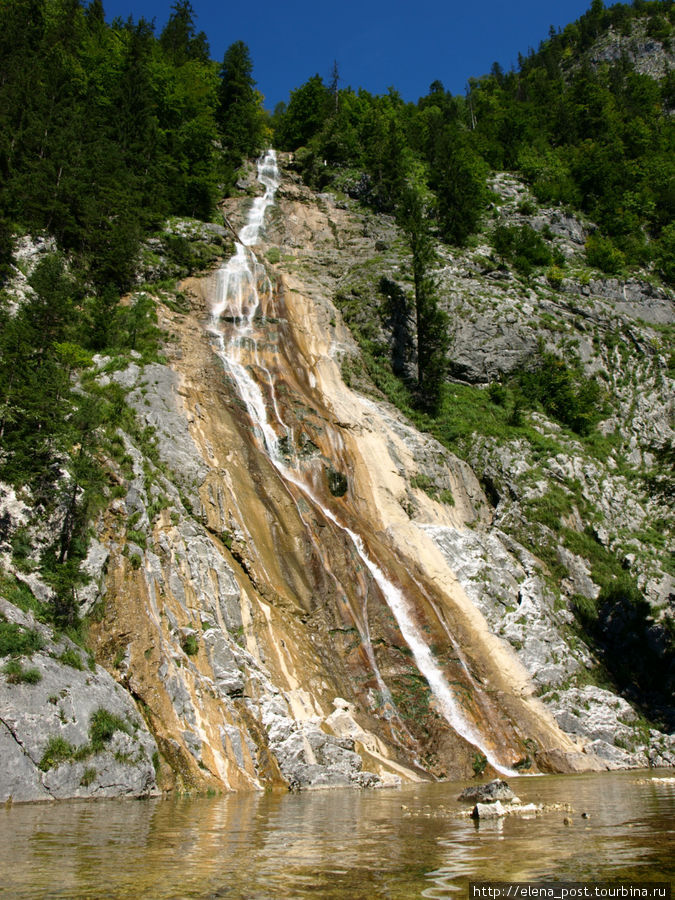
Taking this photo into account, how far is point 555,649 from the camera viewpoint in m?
Answer: 25.9

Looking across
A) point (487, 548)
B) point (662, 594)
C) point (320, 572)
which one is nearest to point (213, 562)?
point (320, 572)

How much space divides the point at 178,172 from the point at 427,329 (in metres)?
23.1

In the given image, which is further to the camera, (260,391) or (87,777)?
(260,391)

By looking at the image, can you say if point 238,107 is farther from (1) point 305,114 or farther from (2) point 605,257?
(2) point 605,257

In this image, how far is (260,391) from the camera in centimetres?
3102

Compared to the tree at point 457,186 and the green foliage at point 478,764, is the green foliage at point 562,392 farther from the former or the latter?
the green foliage at point 478,764

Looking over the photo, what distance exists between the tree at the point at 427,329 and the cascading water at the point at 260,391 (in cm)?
1031

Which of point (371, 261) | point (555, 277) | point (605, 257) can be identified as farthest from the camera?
point (605, 257)

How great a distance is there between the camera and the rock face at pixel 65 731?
11797 millimetres

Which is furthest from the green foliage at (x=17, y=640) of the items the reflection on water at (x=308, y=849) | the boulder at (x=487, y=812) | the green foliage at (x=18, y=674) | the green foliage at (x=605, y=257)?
the green foliage at (x=605, y=257)

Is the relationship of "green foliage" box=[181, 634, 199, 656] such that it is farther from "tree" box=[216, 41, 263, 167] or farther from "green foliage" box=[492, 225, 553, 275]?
"tree" box=[216, 41, 263, 167]

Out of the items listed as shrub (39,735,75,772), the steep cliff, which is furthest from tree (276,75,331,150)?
shrub (39,735,75,772)

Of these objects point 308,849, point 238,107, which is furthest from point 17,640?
point 238,107

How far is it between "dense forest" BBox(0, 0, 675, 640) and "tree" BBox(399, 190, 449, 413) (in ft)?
0.41
